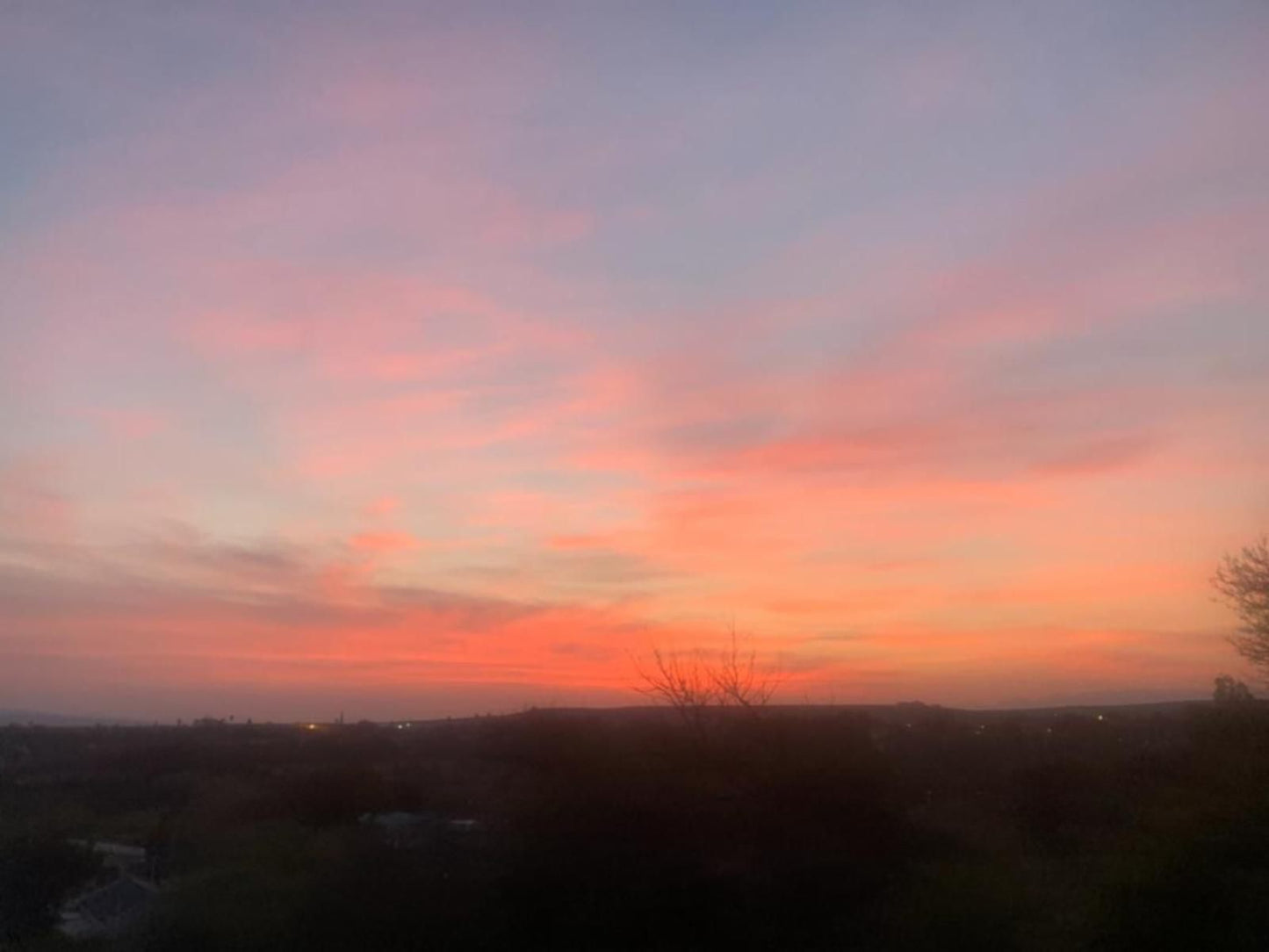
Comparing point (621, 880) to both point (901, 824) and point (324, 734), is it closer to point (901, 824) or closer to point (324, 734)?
point (901, 824)

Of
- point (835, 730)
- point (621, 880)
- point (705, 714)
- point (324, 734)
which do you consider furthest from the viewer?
point (324, 734)

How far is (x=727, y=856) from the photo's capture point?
2498 cm

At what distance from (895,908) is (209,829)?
19.2m

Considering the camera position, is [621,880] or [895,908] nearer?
[895,908]

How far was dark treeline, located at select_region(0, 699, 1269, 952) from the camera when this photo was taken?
19.8 m

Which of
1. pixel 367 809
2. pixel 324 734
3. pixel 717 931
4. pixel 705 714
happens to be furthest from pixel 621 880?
pixel 324 734

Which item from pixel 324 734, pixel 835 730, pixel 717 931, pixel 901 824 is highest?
pixel 324 734

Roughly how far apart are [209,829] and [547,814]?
12.9m

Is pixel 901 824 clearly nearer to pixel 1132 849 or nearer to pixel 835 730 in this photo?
pixel 835 730

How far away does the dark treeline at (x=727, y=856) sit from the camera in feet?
65.1

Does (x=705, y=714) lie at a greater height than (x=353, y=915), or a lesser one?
greater

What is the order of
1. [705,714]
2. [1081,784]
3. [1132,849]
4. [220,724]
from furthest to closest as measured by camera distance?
[220,724] < [1081,784] < [705,714] < [1132,849]

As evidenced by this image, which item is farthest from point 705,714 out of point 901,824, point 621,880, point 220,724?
point 220,724

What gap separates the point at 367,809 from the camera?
42812 mm
